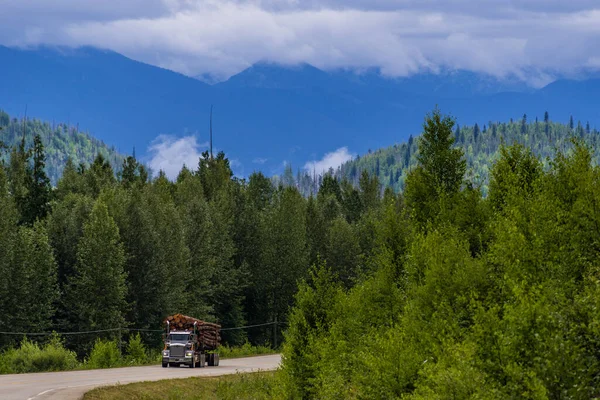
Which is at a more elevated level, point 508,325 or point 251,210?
point 251,210

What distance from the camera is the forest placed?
88.6 feet

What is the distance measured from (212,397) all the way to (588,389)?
30.7 metres

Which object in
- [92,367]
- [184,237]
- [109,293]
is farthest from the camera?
[184,237]

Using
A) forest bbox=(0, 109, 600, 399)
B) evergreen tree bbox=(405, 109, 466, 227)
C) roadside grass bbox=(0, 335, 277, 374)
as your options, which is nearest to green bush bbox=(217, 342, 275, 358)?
forest bbox=(0, 109, 600, 399)

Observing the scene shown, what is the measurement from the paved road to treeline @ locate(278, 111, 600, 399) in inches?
354

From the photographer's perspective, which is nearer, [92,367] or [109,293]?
[92,367]

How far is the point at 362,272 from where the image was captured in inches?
3066

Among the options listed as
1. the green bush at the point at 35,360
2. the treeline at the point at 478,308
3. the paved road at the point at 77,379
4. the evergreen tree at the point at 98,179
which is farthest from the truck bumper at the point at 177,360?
the evergreen tree at the point at 98,179

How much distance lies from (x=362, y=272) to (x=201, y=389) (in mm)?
26931

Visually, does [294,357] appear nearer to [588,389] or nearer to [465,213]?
[465,213]

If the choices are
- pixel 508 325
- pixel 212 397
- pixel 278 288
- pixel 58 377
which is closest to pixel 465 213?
pixel 212 397

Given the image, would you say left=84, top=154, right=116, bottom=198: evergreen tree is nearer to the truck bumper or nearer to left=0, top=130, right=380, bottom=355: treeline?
left=0, top=130, right=380, bottom=355: treeline

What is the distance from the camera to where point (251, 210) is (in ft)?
404

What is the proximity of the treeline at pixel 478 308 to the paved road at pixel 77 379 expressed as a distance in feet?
29.5
